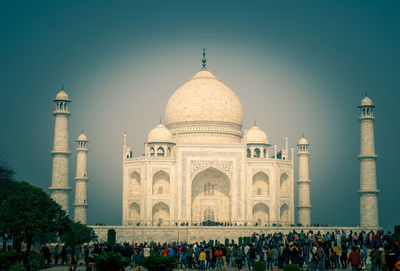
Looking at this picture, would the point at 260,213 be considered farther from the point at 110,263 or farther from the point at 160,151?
the point at 110,263

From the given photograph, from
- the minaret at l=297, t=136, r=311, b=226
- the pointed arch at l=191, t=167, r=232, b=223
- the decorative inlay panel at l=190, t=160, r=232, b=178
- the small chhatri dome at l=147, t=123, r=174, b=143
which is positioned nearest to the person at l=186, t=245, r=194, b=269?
the decorative inlay panel at l=190, t=160, r=232, b=178

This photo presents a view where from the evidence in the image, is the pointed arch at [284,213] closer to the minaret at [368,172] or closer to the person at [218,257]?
the minaret at [368,172]

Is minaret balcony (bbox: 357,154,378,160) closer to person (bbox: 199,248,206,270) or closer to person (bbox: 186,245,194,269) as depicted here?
person (bbox: 186,245,194,269)

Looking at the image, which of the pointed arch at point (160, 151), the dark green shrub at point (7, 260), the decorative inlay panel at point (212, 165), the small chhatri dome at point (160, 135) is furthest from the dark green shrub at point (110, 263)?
the pointed arch at point (160, 151)

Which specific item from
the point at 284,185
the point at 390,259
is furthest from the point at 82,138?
the point at 390,259

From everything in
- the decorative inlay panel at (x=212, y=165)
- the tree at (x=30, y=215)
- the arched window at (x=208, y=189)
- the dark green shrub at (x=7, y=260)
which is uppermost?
the decorative inlay panel at (x=212, y=165)

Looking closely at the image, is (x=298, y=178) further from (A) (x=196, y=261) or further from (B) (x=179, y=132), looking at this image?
(A) (x=196, y=261)
